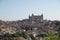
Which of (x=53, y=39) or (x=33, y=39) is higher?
(x=53, y=39)

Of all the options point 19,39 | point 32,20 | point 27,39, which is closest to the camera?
point 19,39

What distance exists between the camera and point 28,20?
49.8 meters

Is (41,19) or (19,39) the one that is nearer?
(19,39)

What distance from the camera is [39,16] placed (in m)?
49.8

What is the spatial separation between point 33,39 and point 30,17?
28567 mm

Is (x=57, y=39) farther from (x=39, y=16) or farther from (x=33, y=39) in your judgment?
(x=39, y=16)

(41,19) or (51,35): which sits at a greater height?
(51,35)

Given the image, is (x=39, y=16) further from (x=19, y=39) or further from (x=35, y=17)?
(x=19, y=39)

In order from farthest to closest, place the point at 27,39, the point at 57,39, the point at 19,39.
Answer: the point at 27,39, the point at 19,39, the point at 57,39

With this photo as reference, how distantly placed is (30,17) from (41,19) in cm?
294

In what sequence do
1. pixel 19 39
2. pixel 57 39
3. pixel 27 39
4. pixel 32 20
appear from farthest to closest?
1. pixel 32 20
2. pixel 27 39
3. pixel 19 39
4. pixel 57 39

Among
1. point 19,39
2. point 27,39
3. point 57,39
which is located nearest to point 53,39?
point 57,39

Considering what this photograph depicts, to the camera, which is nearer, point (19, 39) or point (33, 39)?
point (19, 39)

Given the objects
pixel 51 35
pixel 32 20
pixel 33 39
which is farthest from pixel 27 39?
pixel 32 20
